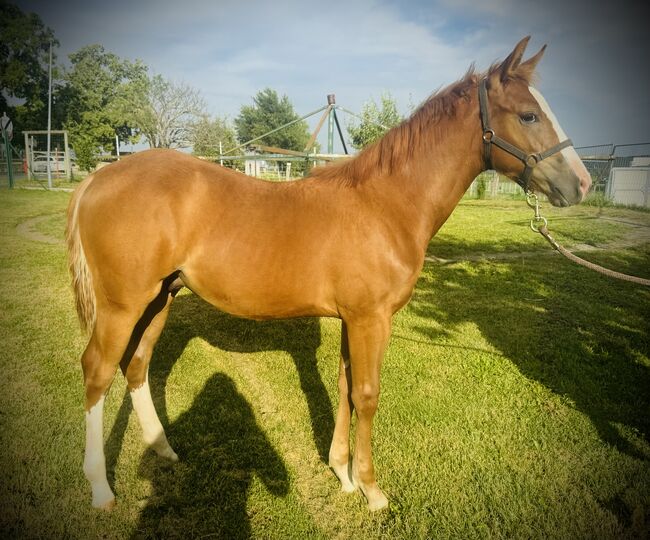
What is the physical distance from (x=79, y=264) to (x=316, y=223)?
5.37 feet

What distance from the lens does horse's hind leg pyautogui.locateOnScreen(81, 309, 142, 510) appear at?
2.36m

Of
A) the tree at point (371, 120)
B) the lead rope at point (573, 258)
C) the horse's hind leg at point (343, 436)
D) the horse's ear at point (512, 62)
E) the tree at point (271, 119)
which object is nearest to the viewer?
the horse's ear at point (512, 62)

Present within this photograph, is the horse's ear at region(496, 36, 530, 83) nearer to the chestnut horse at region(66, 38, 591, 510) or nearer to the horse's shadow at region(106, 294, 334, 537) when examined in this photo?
the chestnut horse at region(66, 38, 591, 510)

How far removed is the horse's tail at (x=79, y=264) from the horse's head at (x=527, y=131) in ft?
8.81

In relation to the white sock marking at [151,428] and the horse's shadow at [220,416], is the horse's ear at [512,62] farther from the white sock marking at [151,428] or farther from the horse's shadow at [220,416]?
the white sock marking at [151,428]

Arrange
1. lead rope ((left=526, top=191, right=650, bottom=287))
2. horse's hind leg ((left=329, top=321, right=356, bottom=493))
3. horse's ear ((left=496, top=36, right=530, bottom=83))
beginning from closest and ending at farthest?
horse's ear ((left=496, top=36, right=530, bottom=83)) < lead rope ((left=526, top=191, right=650, bottom=287)) < horse's hind leg ((left=329, top=321, right=356, bottom=493))

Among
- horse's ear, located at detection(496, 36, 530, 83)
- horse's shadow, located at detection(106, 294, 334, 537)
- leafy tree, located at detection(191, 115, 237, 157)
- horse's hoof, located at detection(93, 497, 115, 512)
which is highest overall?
leafy tree, located at detection(191, 115, 237, 157)

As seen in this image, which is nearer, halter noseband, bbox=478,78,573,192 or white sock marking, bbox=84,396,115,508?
halter noseband, bbox=478,78,573,192

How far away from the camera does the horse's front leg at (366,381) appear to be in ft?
7.52

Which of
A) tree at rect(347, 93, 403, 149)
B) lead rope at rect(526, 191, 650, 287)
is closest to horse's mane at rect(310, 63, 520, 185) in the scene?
lead rope at rect(526, 191, 650, 287)

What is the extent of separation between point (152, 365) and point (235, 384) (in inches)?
41.5

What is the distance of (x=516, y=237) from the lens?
11.4 m

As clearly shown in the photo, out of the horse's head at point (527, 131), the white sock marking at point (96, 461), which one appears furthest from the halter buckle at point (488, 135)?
the white sock marking at point (96, 461)

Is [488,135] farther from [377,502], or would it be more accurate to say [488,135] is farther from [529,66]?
[377,502]
